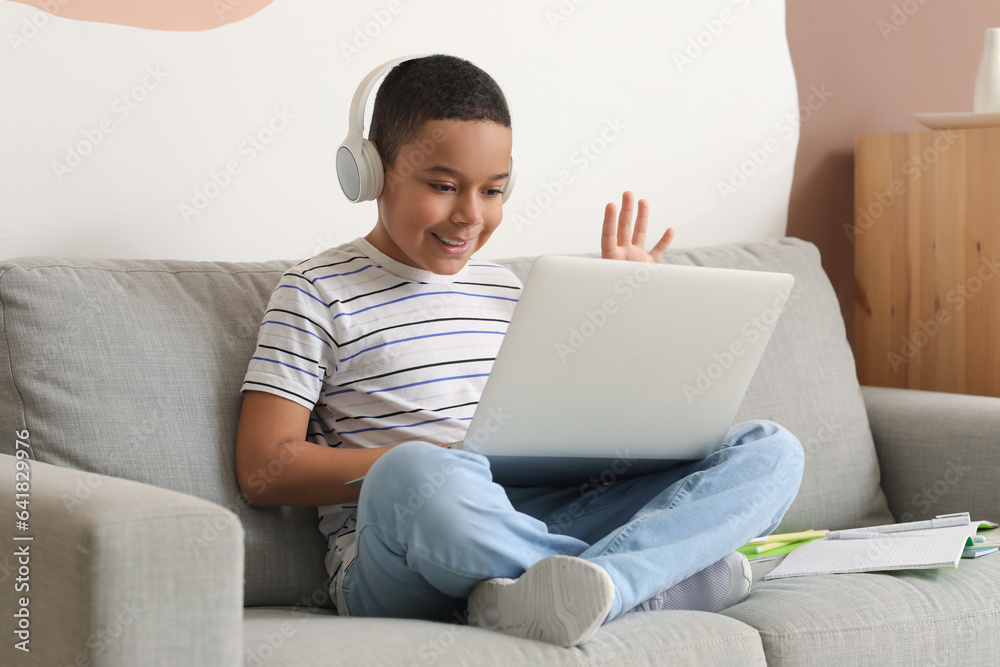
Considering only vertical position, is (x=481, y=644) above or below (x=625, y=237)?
below

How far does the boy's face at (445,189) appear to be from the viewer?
1304mm

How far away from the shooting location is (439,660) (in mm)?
875

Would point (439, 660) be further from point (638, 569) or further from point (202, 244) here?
point (202, 244)

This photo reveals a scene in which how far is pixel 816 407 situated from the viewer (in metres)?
1.66

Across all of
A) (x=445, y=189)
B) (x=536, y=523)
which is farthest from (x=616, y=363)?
(x=445, y=189)

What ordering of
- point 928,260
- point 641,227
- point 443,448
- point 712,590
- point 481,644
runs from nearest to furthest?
point 481,644 → point 443,448 → point 712,590 → point 641,227 → point 928,260

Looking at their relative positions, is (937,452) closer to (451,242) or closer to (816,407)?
(816,407)

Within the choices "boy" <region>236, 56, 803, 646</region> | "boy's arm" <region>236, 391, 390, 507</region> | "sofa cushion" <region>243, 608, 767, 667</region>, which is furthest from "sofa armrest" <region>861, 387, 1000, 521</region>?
"boy's arm" <region>236, 391, 390, 507</region>

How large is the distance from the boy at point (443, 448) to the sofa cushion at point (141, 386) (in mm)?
39

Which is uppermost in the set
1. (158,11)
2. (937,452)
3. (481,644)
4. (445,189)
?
(158,11)

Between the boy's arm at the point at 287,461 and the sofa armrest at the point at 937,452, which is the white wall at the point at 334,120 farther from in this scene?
the sofa armrest at the point at 937,452

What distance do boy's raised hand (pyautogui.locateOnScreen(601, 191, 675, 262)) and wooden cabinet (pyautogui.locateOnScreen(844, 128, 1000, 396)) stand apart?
0.86 m

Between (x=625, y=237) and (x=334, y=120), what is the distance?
56 centimetres

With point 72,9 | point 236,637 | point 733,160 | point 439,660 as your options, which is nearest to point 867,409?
point 733,160
